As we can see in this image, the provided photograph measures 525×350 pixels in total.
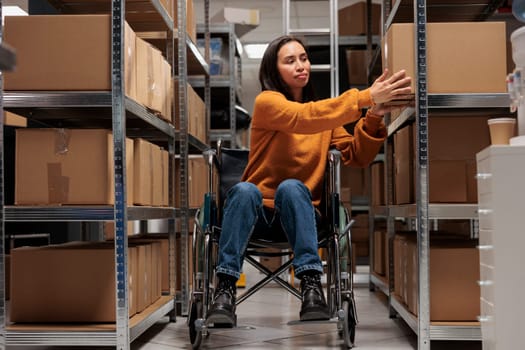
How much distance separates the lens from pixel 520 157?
143 centimetres

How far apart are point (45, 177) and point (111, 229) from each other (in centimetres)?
196

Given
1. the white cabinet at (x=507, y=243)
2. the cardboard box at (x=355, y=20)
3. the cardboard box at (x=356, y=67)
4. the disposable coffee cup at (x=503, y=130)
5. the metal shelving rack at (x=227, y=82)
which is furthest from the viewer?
the cardboard box at (x=355, y=20)

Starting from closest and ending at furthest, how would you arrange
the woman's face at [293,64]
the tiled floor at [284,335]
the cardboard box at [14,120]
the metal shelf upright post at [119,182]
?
1. the metal shelf upright post at [119,182]
2. the tiled floor at [284,335]
3. the woman's face at [293,64]
4. the cardboard box at [14,120]

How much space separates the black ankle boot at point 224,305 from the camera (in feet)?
6.79

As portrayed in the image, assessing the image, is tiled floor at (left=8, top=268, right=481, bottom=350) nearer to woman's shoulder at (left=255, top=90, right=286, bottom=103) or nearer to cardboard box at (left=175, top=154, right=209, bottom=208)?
cardboard box at (left=175, top=154, right=209, bottom=208)

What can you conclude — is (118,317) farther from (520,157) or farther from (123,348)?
(520,157)

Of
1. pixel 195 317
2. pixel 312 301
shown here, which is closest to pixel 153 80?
pixel 195 317

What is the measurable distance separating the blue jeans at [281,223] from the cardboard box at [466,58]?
22.0 inches

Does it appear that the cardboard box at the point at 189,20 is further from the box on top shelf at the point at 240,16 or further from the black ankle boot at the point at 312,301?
the black ankle boot at the point at 312,301

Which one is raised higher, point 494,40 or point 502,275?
point 494,40

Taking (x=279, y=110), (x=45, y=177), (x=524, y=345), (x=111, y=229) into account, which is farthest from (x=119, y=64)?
(x=111, y=229)

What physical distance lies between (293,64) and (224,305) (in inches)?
38.9

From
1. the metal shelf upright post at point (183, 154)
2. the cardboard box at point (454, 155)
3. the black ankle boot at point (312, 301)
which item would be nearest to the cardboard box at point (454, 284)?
the cardboard box at point (454, 155)

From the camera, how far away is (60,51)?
82.4 inches
